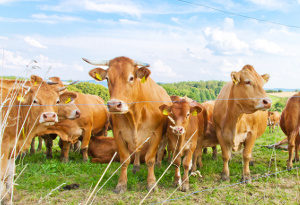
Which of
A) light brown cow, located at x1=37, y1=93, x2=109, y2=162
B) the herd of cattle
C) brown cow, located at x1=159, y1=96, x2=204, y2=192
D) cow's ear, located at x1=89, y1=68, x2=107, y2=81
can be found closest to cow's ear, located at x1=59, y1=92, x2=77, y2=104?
the herd of cattle

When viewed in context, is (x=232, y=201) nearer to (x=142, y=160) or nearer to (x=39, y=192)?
(x=142, y=160)

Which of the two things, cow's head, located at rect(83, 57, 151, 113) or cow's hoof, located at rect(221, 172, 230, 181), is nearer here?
cow's head, located at rect(83, 57, 151, 113)

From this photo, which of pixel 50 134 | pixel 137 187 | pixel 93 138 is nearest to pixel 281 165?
pixel 137 187

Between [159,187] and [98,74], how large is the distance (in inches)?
95.4

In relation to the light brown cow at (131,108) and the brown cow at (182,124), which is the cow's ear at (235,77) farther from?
the light brown cow at (131,108)

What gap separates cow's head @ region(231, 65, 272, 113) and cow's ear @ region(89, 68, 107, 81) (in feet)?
7.75

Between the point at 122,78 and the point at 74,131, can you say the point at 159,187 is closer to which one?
the point at 122,78

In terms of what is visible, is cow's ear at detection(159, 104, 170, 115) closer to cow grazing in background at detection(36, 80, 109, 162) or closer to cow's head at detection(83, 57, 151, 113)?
cow's head at detection(83, 57, 151, 113)

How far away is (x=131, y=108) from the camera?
472cm

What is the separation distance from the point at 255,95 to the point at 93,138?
191 inches

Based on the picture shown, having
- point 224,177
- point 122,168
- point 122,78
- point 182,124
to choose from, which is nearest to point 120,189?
point 122,168

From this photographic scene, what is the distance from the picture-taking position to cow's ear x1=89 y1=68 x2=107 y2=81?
4.65 metres

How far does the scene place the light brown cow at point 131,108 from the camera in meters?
4.34

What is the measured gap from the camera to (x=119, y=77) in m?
4.34
